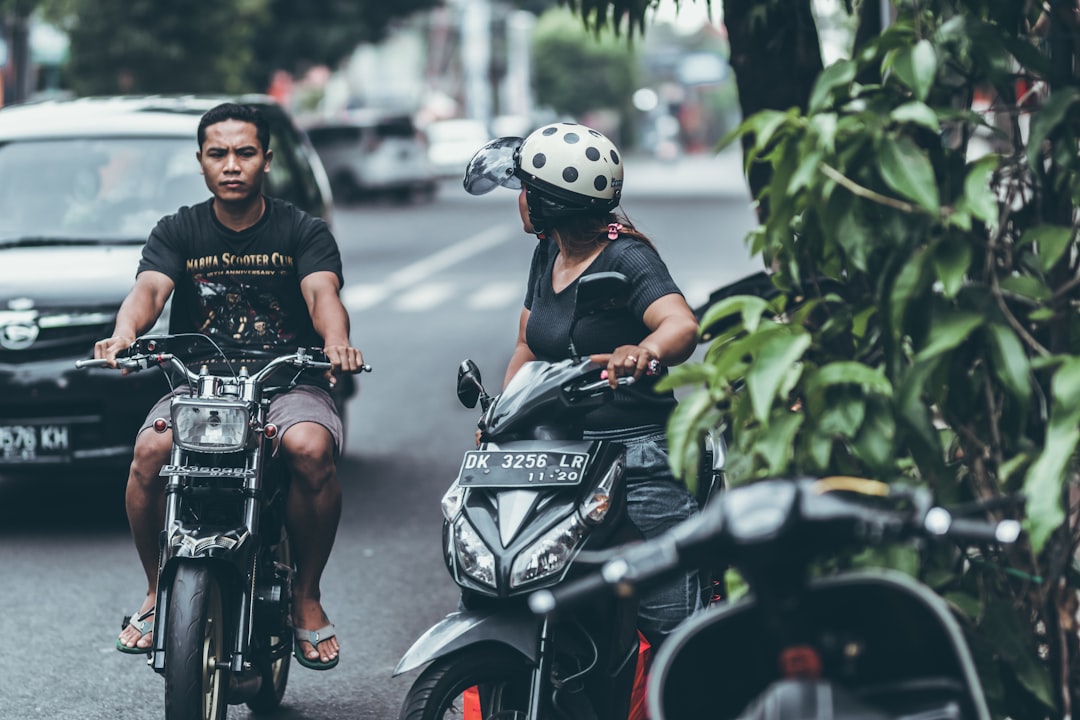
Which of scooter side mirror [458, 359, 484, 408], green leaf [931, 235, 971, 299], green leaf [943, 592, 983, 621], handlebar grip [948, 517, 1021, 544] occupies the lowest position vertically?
green leaf [943, 592, 983, 621]

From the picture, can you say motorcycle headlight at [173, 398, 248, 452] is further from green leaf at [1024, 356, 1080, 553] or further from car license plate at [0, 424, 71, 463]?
car license plate at [0, 424, 71, 463]

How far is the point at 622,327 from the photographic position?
4.72 m

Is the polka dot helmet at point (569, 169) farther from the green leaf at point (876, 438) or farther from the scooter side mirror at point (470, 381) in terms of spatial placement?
the green leaf at point (876, 438)

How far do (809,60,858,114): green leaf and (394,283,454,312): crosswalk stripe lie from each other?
15635mm

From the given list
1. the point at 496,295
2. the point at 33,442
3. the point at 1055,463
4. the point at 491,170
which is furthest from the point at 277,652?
the point at 496,295

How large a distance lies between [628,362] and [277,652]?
61.6 inches

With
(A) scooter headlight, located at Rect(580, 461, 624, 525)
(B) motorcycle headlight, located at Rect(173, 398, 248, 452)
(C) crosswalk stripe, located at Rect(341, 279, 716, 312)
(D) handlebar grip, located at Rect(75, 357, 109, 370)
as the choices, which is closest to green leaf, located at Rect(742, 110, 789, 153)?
(A) scooter headlight, located at Rect(580, 461, 624, 525)

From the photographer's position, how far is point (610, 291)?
4.32 meters

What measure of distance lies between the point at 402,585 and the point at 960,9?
13.7 feet

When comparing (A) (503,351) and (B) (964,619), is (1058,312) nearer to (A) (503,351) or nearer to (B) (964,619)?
(B) (964,619)

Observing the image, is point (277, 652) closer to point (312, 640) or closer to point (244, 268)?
point (312, 640)

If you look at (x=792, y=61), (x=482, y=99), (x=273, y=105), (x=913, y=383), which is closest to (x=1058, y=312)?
(x=913, y=383)

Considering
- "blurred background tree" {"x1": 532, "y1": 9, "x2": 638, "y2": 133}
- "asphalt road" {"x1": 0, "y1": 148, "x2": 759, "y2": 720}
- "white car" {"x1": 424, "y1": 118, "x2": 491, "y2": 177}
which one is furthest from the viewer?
"blurred background tree" {"x1": 532, "y1": 9, "x2": 638, "y2": 133}

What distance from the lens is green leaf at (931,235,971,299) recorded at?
352cm
